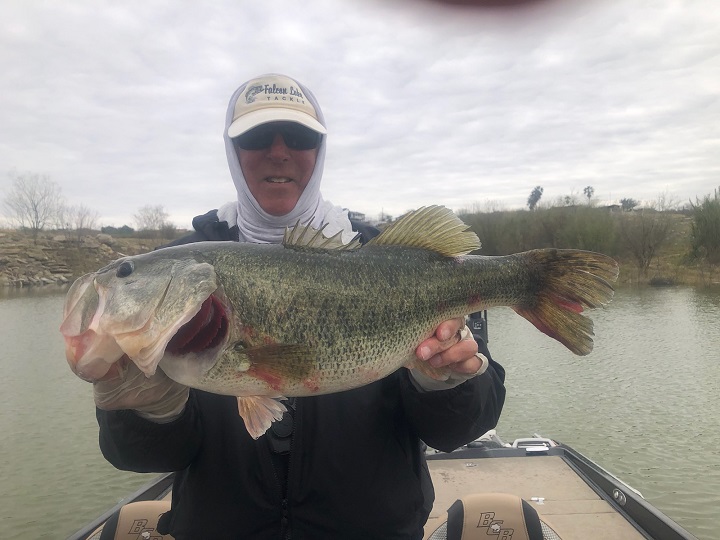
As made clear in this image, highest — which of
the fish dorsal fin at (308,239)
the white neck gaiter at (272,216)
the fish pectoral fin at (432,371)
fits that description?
the white neck gaiter at (272,216)

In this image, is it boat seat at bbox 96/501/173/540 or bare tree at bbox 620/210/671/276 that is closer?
boat seat at bbox 96/501/173/540

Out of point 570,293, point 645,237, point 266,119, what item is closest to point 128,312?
point 266,119

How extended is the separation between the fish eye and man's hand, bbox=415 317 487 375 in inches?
51.6

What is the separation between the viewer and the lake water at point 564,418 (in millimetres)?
8445

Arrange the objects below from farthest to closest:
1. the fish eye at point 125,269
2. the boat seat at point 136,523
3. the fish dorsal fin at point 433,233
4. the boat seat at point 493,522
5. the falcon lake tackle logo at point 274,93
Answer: the boat seat at point 136,523 < the boat seat at point 493,522 < the falcon lake tackle logo at point 274,93 < the fish dorsal fin at point 433,233 < the fish eye at point 125,269

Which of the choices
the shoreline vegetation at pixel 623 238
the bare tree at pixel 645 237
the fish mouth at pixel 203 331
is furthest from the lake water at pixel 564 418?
the bare tree at pixel 645 237

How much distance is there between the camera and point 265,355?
209cm

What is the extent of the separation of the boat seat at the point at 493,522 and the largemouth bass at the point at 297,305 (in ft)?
5.54

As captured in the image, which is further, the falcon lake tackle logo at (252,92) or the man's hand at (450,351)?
the falcon lake tackle logo at (252,92)

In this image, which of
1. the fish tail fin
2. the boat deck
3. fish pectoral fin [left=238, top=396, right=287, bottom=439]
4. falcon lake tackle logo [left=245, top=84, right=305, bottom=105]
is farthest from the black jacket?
the boat deck

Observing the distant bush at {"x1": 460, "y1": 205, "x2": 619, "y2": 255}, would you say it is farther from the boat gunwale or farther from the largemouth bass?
the largemouth bass

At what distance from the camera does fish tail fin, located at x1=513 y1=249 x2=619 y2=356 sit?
252cm

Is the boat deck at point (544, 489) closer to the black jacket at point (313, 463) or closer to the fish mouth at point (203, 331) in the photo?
the black jacket at point (313, 463)

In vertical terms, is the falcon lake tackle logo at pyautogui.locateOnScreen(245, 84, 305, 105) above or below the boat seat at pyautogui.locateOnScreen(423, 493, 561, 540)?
above
